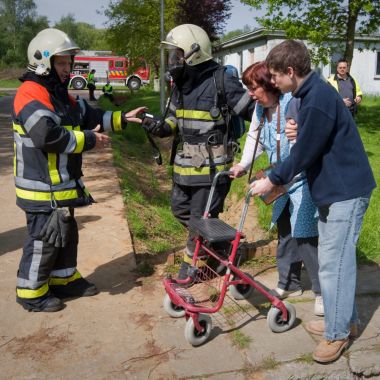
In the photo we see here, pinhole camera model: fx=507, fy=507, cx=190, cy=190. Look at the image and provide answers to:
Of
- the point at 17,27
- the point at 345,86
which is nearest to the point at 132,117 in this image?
the point at 345,86

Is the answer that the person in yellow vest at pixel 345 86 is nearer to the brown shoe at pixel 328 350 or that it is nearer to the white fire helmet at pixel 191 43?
the white fire helmet at pixel 191 43

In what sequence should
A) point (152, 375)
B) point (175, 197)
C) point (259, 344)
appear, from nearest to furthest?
point (152, 375) → point (259, 344) → point (175, 197)

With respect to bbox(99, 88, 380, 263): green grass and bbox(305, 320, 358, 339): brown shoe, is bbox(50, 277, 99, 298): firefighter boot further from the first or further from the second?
bbox(305, 320, 358, 339): brown shoe

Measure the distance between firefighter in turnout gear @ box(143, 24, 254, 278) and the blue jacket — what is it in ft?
3.80

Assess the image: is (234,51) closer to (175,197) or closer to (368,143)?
(368,143)

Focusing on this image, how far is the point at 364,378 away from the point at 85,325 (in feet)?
6.51

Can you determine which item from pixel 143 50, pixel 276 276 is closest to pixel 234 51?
pixel 143 50

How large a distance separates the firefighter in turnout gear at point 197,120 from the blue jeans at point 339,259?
4.08 feet

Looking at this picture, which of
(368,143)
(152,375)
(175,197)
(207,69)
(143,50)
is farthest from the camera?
(143,50)

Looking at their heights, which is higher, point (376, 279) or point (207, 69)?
point (207, 69)

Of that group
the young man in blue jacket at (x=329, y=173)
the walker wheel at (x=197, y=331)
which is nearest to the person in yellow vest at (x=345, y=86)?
the young man in blue jacket at (x=329, y=173)

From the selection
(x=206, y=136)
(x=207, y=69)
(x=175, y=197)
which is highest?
(x=207, y=69)

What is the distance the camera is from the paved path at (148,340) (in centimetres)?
322

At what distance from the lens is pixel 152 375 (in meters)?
3.16
